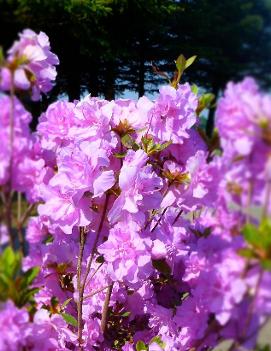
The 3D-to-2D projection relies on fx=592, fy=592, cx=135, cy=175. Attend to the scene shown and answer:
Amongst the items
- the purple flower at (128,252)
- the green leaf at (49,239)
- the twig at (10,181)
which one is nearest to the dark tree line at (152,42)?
the green leaf at (49,239)

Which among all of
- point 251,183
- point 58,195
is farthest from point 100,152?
point 251,183

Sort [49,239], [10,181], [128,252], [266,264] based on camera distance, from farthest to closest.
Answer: [49,239] < [128,252] < [10,181] < [266,264]

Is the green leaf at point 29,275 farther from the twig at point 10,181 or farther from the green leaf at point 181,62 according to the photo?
the green leaf at point 181,62

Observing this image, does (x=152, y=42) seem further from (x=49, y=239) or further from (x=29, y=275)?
(x=29, y=275)

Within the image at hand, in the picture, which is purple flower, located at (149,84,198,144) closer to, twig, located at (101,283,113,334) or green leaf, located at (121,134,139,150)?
green leaf, located at (121,134,139,150)

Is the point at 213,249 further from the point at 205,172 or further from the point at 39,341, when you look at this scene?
the point at 39,341

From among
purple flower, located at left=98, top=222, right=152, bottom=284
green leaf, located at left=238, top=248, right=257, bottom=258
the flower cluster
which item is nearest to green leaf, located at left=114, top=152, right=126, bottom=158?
purple flower, located at left=98, top=222, right=152, bottom=284

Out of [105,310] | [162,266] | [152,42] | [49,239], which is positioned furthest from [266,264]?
[152,42]
